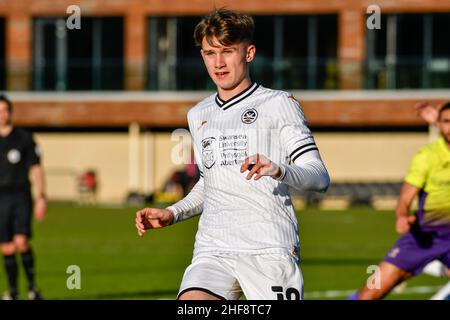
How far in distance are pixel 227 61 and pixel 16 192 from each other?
776 centimetres

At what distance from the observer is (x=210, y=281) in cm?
636

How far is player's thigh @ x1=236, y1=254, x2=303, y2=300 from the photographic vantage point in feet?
20.8

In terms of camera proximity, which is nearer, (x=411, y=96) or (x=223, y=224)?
(x=223, y=224)

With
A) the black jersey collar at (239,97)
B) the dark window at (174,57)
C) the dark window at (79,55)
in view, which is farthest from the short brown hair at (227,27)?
the dark window at (79,55)

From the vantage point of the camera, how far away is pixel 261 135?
6539 mm

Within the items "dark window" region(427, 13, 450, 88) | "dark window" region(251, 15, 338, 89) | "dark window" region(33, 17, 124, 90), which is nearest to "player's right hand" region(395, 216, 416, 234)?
"dark window" region(427, 13, 450, 88)

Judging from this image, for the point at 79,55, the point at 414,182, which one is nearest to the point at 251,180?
the point at 414,182

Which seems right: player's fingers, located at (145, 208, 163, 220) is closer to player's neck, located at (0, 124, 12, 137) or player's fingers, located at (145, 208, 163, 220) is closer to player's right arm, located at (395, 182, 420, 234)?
player's right arm, located at (395, 182, 420, 234)

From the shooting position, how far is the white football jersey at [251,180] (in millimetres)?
6516

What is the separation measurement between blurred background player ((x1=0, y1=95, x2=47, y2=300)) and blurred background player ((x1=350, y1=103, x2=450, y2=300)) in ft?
15.4

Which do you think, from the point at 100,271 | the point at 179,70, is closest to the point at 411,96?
the point at 179,70
